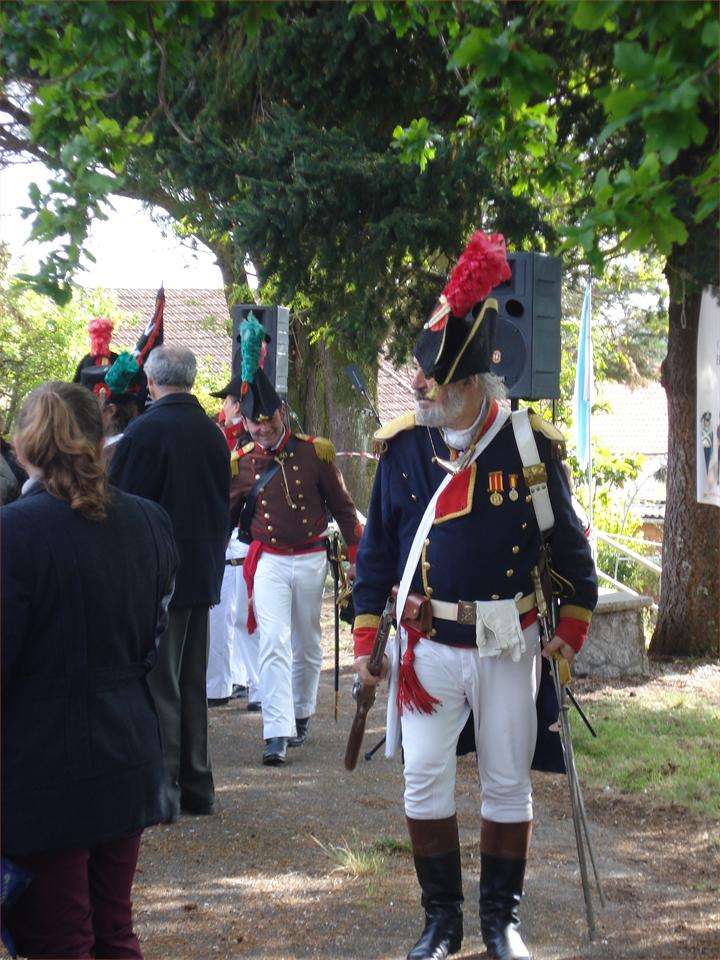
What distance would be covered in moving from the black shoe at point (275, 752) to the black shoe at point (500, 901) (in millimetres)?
3068

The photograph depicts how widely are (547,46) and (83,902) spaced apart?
689 cm

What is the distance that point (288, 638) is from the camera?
7457mm

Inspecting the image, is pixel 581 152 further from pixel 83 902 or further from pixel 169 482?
pixel 83 902

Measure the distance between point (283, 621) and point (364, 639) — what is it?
2.97 m

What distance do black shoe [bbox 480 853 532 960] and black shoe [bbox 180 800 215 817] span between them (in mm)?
2160

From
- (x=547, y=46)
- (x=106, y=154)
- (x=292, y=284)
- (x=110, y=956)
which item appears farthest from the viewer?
(x=292, y=284)

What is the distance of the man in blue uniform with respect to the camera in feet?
14.0

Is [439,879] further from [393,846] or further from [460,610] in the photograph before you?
[393,846]

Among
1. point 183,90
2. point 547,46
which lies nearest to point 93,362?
point 183,90

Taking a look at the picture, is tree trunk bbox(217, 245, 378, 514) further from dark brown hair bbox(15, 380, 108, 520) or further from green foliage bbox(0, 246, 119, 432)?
dark brown hair bbox(15, 380, 108, 520)

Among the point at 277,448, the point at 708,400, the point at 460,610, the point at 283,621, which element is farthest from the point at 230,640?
the point at 460,610

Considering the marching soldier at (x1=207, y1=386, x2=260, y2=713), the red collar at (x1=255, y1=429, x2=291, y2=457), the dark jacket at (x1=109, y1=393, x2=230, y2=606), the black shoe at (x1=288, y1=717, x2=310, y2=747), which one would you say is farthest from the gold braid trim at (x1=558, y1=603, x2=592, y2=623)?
the marching soldier at (x1=207, y1=386, x2=260, y2=713)

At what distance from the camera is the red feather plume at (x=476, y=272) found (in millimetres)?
4133

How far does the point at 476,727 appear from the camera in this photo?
14.2 feet
